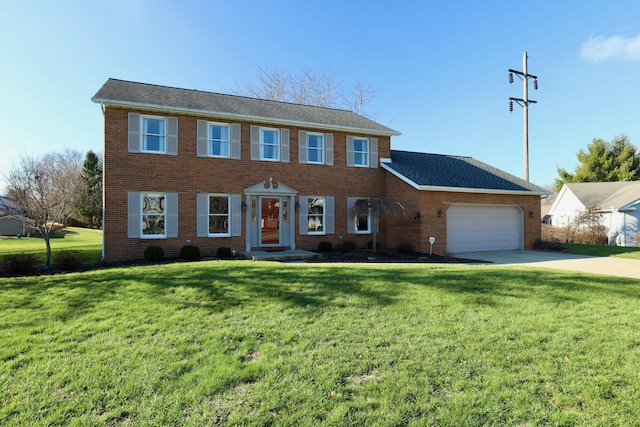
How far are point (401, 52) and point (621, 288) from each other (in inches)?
641

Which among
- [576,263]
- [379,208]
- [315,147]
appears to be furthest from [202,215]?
[576,263]

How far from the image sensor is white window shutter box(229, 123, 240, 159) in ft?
43.7

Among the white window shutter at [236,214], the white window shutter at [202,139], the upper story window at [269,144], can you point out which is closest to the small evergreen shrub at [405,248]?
the upper story window at [269,144]

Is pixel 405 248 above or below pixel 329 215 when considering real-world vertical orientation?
below

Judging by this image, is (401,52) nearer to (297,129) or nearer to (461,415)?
(297,129)

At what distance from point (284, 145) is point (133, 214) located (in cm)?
631

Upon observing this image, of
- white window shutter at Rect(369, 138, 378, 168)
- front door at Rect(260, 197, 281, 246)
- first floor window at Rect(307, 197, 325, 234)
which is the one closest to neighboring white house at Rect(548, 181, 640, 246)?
white window shutter at Rect(369, 138, 378, 168)

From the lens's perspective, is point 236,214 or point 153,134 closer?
point 153,134

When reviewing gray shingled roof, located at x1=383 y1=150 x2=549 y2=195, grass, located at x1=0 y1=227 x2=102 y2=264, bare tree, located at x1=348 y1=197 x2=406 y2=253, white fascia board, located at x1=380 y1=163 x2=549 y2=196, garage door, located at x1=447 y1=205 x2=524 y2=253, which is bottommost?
grass, located at x1=0 y1=227 x2=102 y2=264

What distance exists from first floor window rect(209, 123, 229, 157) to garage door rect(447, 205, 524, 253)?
9627 millimetres

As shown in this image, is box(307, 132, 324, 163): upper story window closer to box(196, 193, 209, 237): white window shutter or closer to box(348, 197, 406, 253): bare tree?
box(348, 197, 406, 253): bare tree

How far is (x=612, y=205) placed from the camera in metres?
25.4

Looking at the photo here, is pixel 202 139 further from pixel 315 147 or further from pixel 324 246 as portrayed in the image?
pixel 324 246

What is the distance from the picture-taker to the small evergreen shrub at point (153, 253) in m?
11.6
